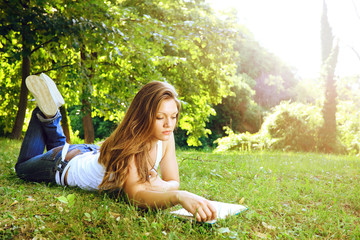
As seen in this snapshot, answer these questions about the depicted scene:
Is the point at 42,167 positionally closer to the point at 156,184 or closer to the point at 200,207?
the point at 156,184

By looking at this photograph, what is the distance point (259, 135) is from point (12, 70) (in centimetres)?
990

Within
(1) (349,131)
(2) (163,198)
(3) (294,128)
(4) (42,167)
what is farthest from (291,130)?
(2) (163,198)

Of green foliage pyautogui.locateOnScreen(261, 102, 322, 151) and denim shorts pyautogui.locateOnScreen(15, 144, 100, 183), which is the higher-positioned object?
green foliage pyautogui.locateOnScreen(261, 102, 322, 151)

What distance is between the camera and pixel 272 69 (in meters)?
34.0

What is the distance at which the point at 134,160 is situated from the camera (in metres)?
2.60

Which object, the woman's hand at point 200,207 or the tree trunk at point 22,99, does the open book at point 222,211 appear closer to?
the woman's hand at point 200,207

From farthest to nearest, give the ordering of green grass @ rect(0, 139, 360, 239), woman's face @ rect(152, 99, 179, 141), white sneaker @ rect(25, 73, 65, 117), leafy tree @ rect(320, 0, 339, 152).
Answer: leafy tree @ rect(320, 0, 339, 152) < white sneaker @ rect(25, 73, 65, 117) < woman's face @ rect(152, 99, 179, 141) < green grass @ rect(0, 139, 360, 239)

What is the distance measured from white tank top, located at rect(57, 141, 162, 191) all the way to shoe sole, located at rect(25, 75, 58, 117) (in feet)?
2.30

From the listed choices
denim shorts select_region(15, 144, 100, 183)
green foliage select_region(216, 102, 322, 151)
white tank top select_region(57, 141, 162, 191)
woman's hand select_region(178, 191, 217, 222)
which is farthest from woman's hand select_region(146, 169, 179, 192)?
green foliage select_region(216, 102, 322, 151)

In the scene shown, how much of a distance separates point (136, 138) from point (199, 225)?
2.91ft

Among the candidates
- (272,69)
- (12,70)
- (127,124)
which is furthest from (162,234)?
(272,69)

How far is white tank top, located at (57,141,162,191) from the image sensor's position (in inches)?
118

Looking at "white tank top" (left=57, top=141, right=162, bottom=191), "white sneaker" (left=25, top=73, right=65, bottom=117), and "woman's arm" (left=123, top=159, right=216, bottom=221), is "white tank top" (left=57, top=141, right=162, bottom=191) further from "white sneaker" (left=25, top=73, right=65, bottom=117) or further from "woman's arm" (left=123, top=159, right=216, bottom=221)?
"white sneaker" (left=25, top=73, right=65, bottom=117)

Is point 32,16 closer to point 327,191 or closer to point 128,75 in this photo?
point 128,75
